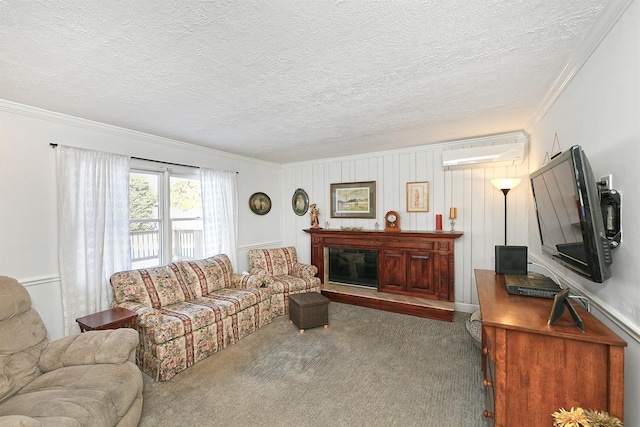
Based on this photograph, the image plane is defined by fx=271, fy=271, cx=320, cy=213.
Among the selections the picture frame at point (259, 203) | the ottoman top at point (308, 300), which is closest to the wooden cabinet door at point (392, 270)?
the ottoman top at point (308, 300)

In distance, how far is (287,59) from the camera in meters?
1.67

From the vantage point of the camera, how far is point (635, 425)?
1162mm

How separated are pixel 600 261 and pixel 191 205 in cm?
417

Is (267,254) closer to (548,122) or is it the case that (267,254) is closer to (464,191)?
(464,191)

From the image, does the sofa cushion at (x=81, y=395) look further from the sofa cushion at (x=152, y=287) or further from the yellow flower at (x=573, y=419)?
the yellow flower at (x=573, y=419)

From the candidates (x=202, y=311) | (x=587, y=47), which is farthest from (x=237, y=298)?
(x=587, y=47)

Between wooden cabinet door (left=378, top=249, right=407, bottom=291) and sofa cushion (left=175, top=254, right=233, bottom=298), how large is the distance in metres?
2.28

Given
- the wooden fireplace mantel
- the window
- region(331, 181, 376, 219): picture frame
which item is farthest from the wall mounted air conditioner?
the window

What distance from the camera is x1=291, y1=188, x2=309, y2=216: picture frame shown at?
5.25 metres

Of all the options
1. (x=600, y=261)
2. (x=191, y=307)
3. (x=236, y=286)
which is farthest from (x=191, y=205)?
(x=600, y=261)

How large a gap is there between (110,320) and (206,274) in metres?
1.24

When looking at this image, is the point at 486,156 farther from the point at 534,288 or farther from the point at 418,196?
the point at 534,288

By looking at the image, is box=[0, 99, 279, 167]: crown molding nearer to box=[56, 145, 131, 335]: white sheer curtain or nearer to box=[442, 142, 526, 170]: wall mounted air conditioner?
box=[56, 145, 131, 335]: white sheer curtain

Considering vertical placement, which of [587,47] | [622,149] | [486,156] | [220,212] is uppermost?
[587,47]
